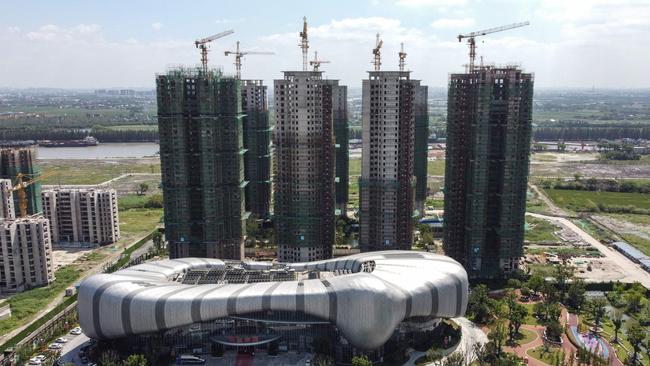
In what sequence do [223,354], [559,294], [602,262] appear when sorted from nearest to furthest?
[223,354] → [559,294] → [602,262]

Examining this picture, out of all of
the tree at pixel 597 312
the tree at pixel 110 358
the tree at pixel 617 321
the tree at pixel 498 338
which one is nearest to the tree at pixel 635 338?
the tree at pixel 617 321

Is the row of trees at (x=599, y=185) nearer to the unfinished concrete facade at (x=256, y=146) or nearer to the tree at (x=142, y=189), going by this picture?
the unfinished concrete facade at (x=256, y=146)

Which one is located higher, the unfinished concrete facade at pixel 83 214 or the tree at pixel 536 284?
the unfinished concrete facade at pixel 83 214

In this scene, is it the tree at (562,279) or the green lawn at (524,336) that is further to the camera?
the tree at (562,279)

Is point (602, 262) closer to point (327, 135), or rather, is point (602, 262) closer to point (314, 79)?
point (327, 135)

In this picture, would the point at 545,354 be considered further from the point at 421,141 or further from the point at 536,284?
the point at 421,141

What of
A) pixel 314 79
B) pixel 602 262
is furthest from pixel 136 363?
pixel 602 262

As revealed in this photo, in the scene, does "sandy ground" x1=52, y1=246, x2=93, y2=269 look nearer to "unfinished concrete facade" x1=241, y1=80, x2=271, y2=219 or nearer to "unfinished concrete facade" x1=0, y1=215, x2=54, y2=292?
"unfinished concrete facade" x1=0, y1=215, x2=54, y2=292
